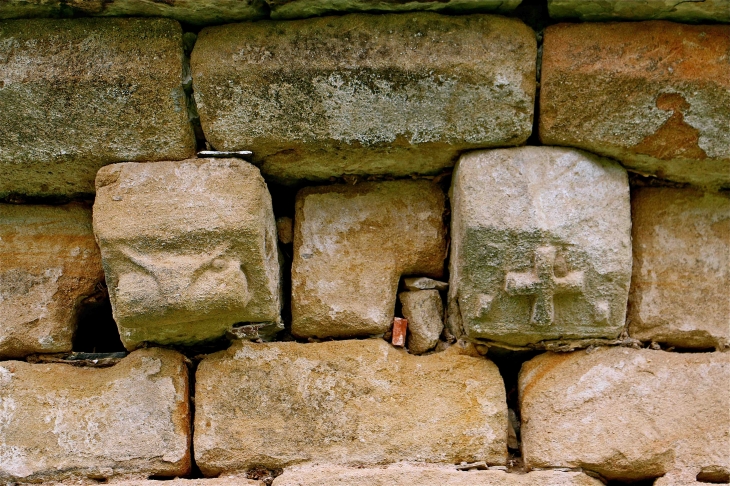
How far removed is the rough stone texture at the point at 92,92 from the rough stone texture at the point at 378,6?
285 mm

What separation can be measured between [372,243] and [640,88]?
0.77m

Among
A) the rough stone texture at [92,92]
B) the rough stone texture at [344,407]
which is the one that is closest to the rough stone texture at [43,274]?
the rough stone texture at [92,92]

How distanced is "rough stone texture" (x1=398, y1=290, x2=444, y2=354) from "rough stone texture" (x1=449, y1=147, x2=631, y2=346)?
0.37 ft

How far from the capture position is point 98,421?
2131mm

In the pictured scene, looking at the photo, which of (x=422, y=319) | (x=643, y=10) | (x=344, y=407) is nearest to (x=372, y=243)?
(x=422, y=319)

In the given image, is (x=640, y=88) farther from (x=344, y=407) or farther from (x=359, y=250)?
(x=344, y=407)

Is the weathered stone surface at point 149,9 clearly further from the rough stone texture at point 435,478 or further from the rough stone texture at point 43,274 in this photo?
the rough stone texture at point 435,478

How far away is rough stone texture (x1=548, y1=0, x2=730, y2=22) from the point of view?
6.42ft

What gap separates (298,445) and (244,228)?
0.57 metres

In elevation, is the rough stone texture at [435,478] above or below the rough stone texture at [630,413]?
below

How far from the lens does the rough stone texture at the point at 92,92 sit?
79.8 inches

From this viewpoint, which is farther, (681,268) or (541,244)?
(681,268)

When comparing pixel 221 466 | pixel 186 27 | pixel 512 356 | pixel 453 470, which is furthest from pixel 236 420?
pixel 186 27

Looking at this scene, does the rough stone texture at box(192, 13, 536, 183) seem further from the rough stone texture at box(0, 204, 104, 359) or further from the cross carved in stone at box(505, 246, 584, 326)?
the rough stone texture at box(0, 204, 104, 359)
